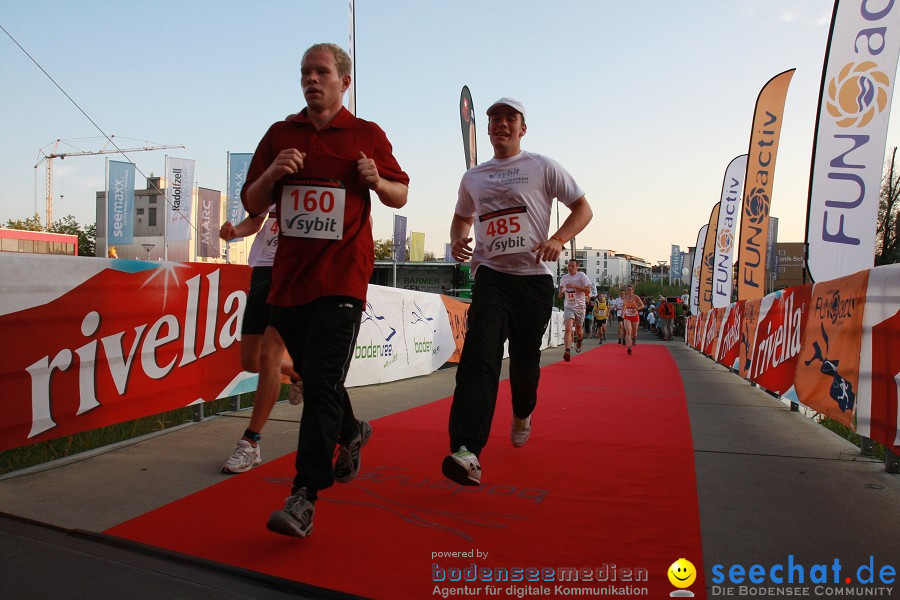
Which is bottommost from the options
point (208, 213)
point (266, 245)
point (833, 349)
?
point (833, 349)

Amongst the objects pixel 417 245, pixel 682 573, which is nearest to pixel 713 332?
pixel 682 573

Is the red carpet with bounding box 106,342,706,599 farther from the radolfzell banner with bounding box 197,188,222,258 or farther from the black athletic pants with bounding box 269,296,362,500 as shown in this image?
the radolfzell banner with bounding box 197,188,222,258

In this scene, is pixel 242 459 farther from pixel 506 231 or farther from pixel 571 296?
pixel 571 296

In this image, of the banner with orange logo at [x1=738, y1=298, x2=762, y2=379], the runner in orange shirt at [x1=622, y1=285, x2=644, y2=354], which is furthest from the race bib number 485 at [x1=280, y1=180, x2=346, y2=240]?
the runner in orange shirt at [x1=622, y1=285, x2=644, y2=354]

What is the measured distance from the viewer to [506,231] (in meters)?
3.79

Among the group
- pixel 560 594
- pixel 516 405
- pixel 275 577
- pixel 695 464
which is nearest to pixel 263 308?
pixel 516 405

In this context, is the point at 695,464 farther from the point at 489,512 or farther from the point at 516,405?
the point at 489,512

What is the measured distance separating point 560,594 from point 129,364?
3.24 m

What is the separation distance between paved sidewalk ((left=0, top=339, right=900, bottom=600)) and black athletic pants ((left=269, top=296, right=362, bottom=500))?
467 millimetres

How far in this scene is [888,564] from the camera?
245 cm

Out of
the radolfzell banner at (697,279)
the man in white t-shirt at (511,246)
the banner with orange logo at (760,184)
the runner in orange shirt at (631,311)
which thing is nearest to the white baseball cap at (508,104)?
the man in white t-shirt at (511,246)

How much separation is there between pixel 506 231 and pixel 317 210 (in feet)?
4.20

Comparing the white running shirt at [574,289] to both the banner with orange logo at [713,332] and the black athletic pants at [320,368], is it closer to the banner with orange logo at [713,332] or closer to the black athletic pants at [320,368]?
the banner with orange logo at [713,332]

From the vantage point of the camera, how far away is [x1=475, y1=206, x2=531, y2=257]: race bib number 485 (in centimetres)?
376
